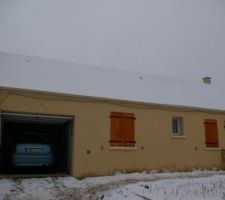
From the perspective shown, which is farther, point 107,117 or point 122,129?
point 122,129

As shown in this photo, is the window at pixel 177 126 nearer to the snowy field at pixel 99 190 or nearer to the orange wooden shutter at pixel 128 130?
the orange wooden shutter at pixel 128 130

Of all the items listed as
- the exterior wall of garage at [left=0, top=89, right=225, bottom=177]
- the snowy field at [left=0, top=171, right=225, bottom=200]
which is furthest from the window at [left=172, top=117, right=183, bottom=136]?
the snowy field at [left=0, top=171, right=225, bottom=200]

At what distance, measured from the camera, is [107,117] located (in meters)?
12.3

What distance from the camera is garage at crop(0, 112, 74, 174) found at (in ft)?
36.0

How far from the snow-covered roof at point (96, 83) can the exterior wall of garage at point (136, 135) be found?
1.23 feet

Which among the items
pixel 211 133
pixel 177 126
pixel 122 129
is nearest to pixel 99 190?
pixel 122 129

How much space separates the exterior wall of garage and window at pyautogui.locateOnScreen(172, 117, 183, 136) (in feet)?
0.67

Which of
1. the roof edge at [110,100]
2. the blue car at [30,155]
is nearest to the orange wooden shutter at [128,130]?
the roof edge at [110,100]

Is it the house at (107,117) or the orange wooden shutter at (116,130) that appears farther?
the orange wooden shutter at (116,130)

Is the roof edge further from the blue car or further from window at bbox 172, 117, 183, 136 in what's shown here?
the blue car

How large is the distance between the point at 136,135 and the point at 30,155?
14.7 feet

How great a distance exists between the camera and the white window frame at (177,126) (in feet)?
47.3

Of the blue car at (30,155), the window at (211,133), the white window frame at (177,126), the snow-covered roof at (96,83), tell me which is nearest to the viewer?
the blue car at (30,155)

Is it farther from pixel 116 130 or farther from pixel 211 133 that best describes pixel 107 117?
pixel 211 133
